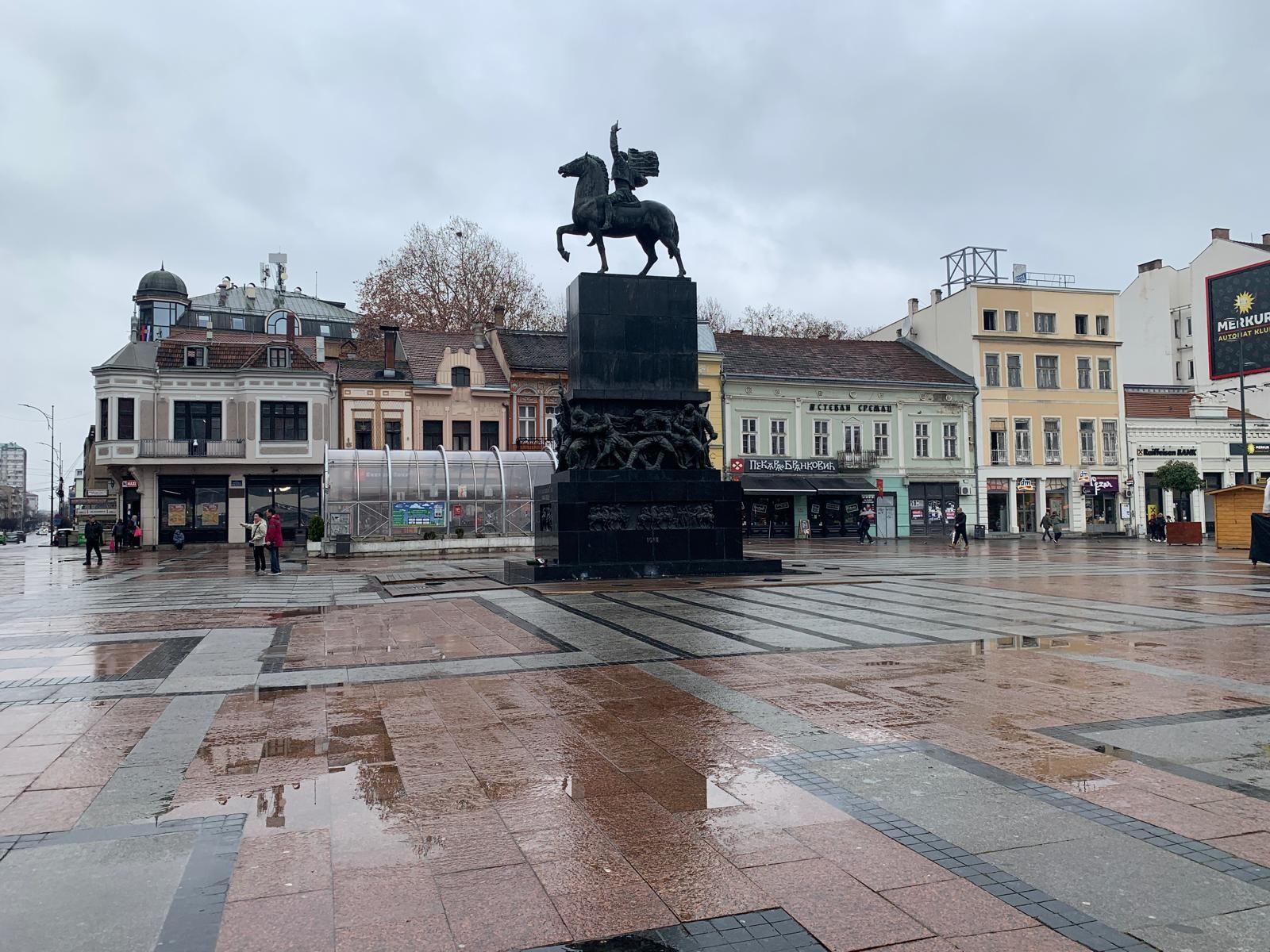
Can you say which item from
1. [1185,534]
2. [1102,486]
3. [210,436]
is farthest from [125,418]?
[1102,486]

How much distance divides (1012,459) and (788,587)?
40.7 meters

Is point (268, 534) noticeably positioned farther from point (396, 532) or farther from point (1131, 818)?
point (1131, 818)

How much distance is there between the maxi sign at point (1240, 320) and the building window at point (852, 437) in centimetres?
2351

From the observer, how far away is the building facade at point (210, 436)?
144ft

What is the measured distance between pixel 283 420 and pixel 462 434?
849 cm

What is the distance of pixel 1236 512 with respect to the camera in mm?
30109

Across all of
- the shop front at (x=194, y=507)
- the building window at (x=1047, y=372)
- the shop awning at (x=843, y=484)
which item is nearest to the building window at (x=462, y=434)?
the shop front at (x=194, y=507)

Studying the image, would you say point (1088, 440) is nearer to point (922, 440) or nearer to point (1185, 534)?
point (922, 440)

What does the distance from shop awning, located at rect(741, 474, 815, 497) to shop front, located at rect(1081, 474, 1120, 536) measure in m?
16.7

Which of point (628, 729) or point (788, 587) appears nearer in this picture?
point (628, 729)

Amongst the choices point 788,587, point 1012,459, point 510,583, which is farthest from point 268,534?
point 1012,459

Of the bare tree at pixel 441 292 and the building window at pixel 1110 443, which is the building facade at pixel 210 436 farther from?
the building window at pixel 1110 443

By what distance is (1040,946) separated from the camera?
3016 millimetres

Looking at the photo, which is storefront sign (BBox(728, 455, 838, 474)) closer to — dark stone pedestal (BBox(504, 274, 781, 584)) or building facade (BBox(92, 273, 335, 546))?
building facade (BBox(92, 273, 335, 546))
